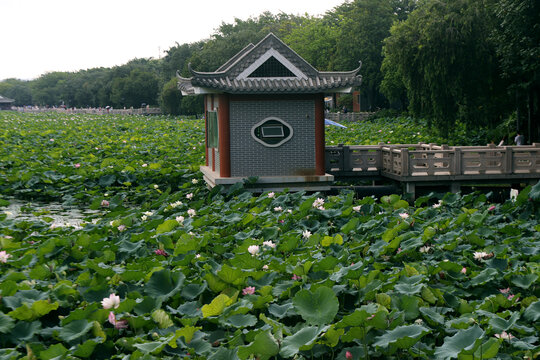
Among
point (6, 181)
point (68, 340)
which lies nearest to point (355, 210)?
point (68, 340)

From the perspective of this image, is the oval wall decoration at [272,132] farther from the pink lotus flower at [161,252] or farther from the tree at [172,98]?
the tree at [172,98]

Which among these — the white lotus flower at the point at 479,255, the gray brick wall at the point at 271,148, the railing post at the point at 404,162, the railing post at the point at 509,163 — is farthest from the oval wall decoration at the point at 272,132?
the white lotus flower at the point at 479,255

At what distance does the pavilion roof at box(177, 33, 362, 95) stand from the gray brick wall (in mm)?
422

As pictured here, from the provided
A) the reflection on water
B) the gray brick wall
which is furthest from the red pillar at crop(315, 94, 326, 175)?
the reflection on water

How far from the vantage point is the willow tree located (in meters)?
17.6

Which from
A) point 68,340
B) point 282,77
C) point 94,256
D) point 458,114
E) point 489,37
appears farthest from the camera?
point 458,114

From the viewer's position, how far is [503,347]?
3781mm

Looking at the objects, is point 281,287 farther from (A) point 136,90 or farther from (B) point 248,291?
(A) point 136,90

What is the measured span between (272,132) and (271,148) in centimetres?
30

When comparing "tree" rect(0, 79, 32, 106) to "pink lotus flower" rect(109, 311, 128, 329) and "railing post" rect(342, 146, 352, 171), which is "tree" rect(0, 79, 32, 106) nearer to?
"railing post" rect(342, 146, 352, 171)

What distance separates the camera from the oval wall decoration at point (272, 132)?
12172 millimetres

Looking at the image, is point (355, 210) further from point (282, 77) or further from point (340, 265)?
point (282, 77)

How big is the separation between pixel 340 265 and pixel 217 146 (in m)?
7.78

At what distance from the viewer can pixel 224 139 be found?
1212cm
